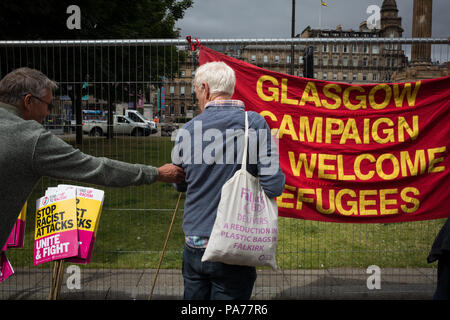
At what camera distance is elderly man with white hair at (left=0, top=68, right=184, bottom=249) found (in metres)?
2.10

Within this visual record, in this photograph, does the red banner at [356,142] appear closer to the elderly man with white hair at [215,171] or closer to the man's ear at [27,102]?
the elderly man with white hair at [215,171]

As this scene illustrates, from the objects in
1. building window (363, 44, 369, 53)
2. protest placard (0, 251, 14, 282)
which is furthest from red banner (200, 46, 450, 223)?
protest placard (0, 251, 14, 282)

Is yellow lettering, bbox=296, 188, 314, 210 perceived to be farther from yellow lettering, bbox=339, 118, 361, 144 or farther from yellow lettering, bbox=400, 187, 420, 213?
yellow lettering, bbox=400, 187, 420, 213

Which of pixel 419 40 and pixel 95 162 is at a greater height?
pixel 419 40

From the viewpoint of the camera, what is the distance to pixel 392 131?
154 inches

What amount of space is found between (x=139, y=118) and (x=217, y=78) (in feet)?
8.19

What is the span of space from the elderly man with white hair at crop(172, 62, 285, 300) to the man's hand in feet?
0.48

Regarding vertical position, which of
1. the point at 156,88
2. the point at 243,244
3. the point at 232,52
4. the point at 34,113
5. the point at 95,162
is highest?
the point at 232,52

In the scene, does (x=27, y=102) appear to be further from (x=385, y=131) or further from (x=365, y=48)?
(x=365, y=48)

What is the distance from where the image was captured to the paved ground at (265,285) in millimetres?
4359

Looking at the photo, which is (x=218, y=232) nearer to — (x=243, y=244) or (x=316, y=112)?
(x=243, y=244)
